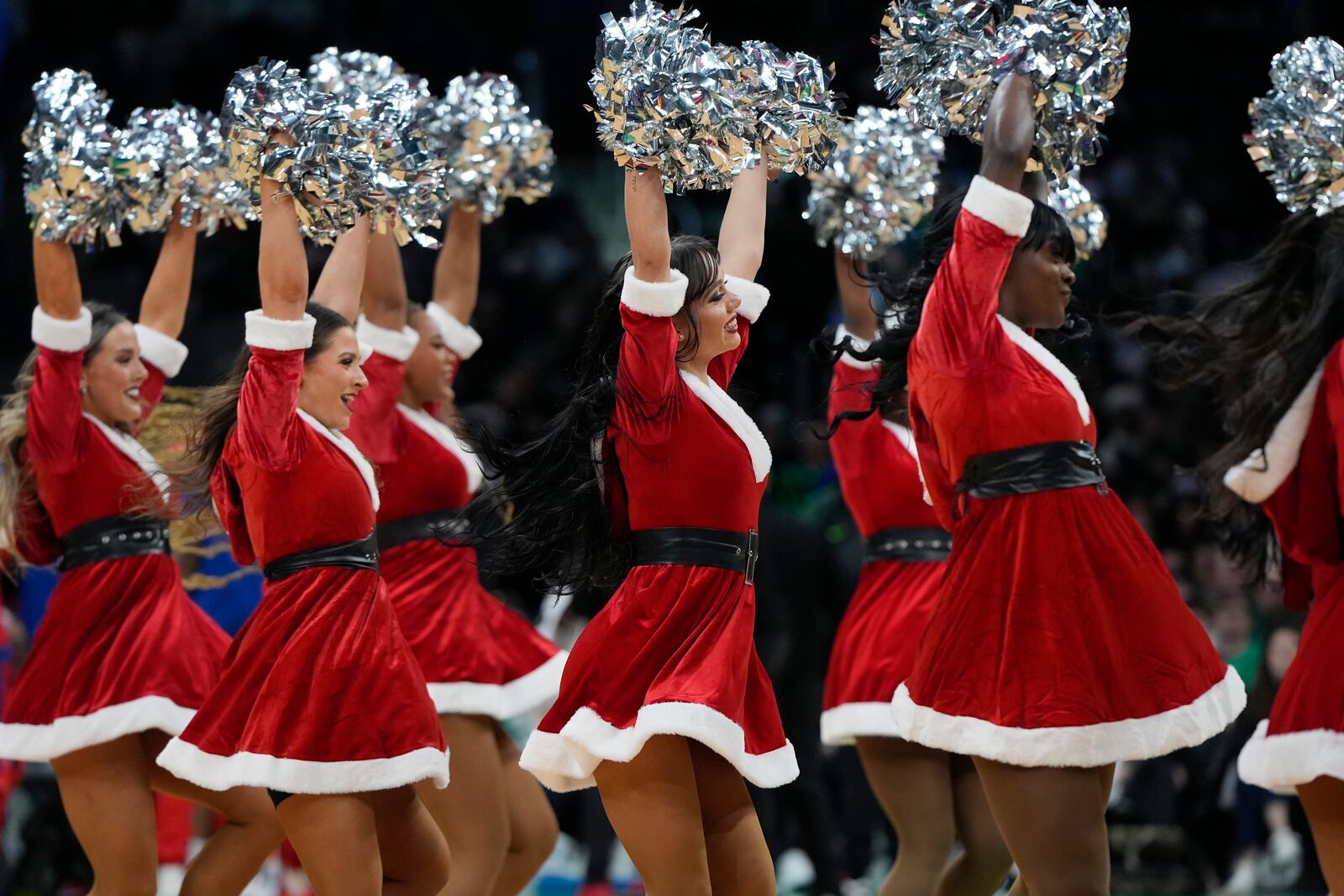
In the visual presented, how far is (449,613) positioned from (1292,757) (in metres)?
2.32

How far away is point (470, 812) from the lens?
4578mm

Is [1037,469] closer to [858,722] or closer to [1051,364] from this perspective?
[1051,364]

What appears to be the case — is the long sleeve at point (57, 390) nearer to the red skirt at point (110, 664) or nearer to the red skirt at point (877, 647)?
the red skirt at point (110, 664)

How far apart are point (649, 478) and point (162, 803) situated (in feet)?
11.7

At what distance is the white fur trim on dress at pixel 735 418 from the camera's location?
358 centimetres

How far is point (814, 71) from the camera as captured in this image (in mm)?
3752

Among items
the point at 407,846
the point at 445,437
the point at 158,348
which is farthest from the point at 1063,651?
the point at 158,348

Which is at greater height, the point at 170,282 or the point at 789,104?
the point at 789,104

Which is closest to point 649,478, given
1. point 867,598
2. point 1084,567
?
point 1084,567

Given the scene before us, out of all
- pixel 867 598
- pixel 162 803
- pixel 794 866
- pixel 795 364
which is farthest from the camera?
pixel 795 364

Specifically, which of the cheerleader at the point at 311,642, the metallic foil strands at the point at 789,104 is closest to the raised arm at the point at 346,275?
the cheerleader at the point at 311,642

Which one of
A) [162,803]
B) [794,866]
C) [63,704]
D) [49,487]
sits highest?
[49,487]

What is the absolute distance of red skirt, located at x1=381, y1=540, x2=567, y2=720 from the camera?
187 inches

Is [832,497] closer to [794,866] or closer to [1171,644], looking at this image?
[794,866]
